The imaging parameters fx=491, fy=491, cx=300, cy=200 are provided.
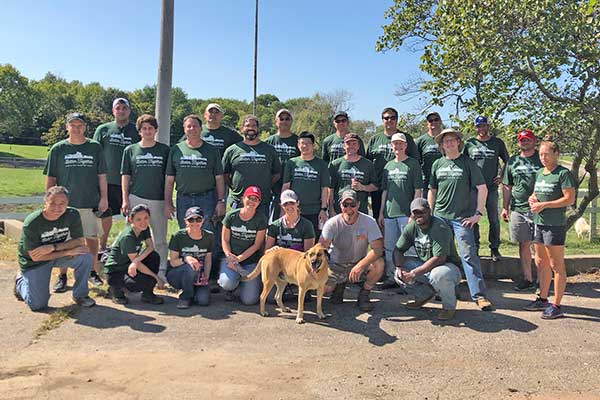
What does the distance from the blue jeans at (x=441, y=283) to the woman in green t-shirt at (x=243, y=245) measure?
5.72 ft

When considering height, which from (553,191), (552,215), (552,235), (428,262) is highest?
(553,191)

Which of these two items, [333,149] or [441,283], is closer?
[441,283]

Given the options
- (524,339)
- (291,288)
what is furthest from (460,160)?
(291,288)

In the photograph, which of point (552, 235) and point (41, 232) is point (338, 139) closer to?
point (552, 235)

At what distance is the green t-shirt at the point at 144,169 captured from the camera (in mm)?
6234

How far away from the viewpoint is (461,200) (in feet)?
19.6

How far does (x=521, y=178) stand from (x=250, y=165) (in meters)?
3.55

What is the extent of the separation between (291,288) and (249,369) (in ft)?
7.33

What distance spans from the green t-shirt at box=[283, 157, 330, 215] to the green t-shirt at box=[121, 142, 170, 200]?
162 cm

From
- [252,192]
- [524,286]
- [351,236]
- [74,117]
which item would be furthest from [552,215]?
[74,117]

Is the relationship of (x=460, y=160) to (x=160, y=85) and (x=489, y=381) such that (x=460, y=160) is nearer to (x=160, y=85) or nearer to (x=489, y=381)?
(x=489, y=381)

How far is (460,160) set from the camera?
611cm

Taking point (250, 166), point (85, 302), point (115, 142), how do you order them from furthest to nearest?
1. point (115, 142)
2. point (250, 166)
3. point (85, 302)

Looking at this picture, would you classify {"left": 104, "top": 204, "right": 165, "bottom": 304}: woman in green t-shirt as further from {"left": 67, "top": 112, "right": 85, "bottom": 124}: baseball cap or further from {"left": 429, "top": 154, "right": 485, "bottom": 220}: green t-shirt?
{"left": 429, "top": 154, "right": 485, "bottom": 220}: green t-shirt
